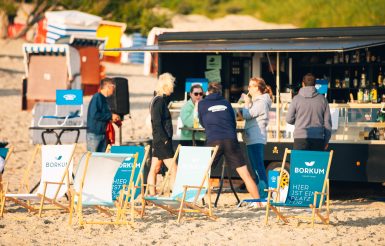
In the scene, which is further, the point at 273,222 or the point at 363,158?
the point at 363,158

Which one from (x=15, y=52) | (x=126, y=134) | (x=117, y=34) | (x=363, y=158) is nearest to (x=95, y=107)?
(x=363, y=158)

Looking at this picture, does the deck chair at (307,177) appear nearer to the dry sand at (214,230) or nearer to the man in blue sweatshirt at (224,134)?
the dry sand at (214,230)

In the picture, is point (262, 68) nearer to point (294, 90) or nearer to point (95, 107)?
point (294, 90)

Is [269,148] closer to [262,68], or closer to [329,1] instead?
[262,68]

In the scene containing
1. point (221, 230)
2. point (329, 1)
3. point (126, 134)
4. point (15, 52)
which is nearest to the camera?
point (221, 230)

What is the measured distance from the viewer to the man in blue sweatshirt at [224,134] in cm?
1080

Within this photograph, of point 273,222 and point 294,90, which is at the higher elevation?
point 294,90

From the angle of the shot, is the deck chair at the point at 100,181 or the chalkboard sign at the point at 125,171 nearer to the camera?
the deck chair at the point at 100,181

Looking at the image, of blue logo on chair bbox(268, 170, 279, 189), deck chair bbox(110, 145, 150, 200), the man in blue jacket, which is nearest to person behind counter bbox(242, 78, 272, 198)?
blue logo on chair bbox(268, 170, 279, 189)

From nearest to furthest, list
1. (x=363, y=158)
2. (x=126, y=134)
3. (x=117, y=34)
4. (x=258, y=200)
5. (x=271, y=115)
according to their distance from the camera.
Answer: (x=258, y=200), (x=363, y=158), (x=271, y=115), (x=126, y=134), (x=117, y=34)

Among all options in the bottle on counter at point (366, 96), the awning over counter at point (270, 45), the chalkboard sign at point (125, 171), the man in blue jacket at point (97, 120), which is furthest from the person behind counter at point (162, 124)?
the bottle on counter at point (366, 96)

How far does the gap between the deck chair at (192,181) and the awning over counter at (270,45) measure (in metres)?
2.19

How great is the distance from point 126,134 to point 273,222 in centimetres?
1074

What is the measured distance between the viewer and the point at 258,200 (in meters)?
10.4
